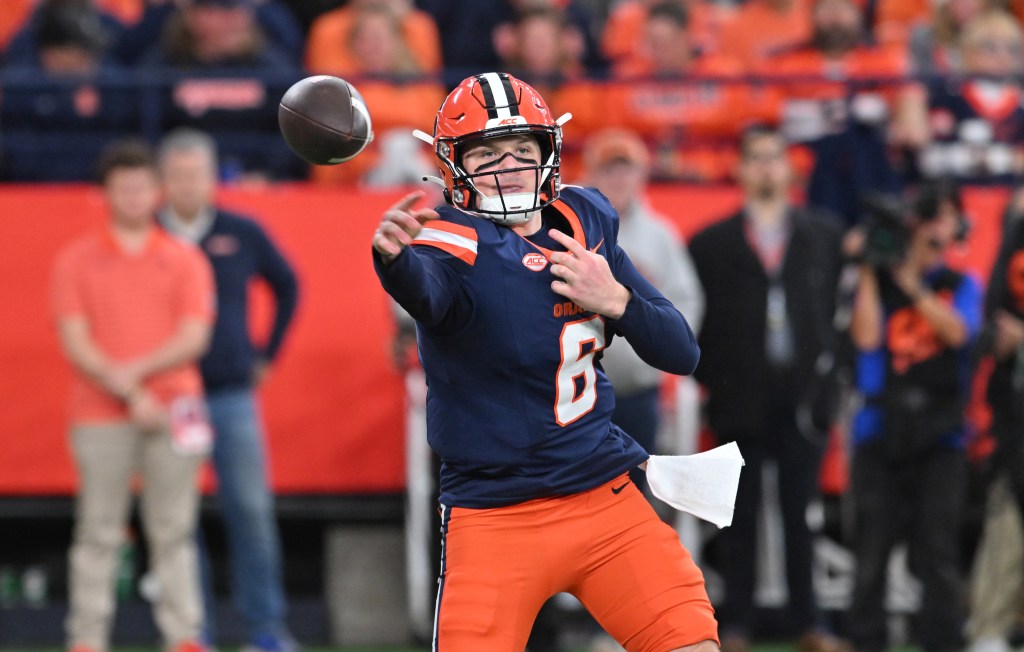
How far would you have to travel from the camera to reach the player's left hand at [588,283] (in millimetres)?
3973

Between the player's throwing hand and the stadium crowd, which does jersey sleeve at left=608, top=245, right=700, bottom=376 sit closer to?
the player's throwing hand

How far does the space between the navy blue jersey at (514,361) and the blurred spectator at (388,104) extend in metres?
4.14

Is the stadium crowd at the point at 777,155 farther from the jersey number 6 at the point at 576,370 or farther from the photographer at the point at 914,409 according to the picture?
the jersey number 6 at the point at 576,370

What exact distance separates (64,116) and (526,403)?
5095 millimetres

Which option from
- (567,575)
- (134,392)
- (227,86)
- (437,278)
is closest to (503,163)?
(437,278)

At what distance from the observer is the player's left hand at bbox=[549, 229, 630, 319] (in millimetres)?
3973

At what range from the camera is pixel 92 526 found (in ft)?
23.1

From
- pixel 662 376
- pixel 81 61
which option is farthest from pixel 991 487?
pixel 81 61

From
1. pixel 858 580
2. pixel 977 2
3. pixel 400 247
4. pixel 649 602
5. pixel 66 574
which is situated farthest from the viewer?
pixel 977 2

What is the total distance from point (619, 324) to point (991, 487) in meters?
3.77

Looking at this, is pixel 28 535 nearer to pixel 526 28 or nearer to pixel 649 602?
pixel 526 28

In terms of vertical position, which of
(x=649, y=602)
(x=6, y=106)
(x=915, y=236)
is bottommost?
(x=649, y=602)

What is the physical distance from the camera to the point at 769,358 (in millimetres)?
7543

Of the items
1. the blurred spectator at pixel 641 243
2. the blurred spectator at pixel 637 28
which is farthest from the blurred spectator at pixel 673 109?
the blurred spectator at pixel 641 243
